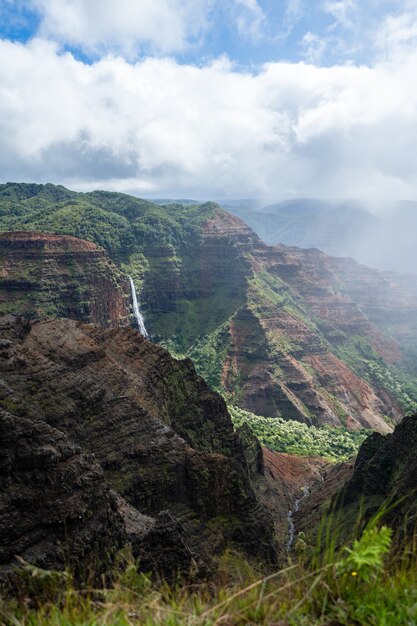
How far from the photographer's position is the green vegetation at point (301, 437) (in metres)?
104

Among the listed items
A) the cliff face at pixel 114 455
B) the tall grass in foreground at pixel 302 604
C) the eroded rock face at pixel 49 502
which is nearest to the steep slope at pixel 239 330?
the cliff face at pixel 114 455

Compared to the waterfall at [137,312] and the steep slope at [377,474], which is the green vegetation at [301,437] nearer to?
the steep slope at [377,474]

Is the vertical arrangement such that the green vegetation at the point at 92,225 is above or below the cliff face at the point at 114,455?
above

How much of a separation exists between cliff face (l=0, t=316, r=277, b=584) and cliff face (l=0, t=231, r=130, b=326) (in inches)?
2955

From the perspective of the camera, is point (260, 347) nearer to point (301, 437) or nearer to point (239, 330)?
point (239, 330)

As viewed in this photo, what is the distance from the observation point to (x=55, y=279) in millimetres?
129875

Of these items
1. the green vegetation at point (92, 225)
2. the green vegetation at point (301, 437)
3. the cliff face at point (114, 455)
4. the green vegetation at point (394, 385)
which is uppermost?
the green vegetation at point (92, 225)

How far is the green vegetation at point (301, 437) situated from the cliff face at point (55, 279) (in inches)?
1955

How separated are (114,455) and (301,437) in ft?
269

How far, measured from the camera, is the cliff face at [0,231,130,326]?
123 meters

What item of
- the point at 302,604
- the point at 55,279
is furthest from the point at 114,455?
the point at 55,279

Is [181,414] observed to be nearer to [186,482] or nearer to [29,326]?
[186,482]

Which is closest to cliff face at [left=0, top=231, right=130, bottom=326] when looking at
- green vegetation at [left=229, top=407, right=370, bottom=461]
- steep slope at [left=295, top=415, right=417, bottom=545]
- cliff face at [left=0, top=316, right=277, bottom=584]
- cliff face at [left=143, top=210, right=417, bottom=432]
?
cliff face at [left=143, top=210, right=417, bottom=432]

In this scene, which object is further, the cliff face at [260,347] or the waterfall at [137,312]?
the waterfall at [137,312]
